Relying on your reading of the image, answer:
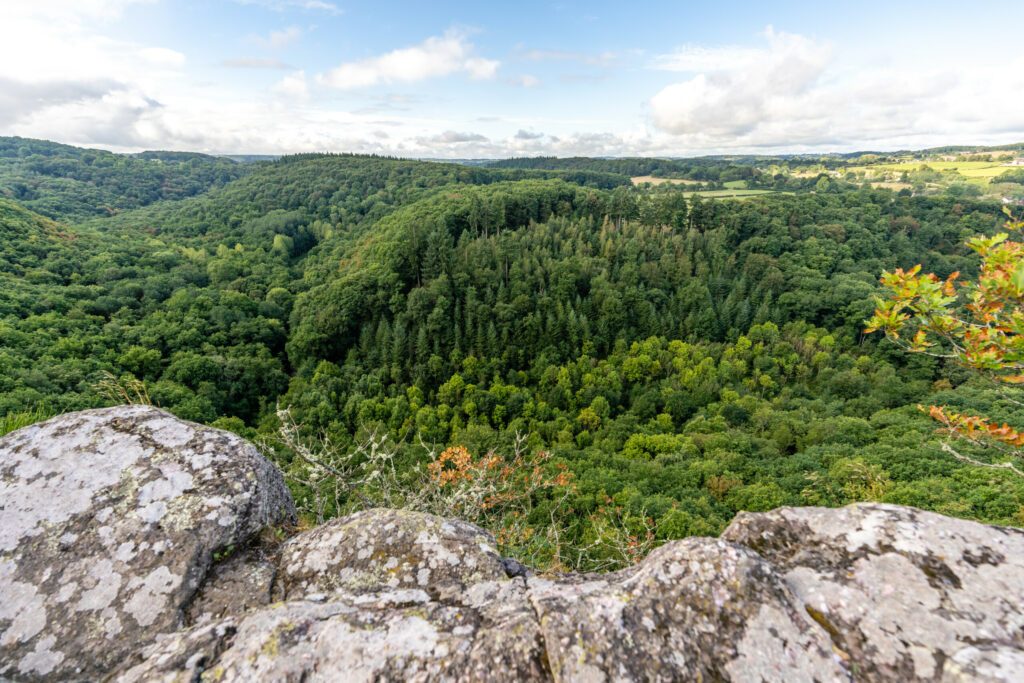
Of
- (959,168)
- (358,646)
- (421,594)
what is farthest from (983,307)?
(959,168)

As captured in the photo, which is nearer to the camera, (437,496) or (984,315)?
(984,315)

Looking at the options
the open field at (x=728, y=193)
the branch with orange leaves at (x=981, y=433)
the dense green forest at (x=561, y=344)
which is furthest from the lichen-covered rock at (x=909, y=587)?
the open field at (x=728, y=193)

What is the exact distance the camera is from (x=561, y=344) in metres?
64.0

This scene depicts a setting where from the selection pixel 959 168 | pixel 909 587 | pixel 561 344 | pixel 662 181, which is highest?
pixel 959 168

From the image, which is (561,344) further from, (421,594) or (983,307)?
(421,594)

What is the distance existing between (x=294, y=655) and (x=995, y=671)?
501 cm

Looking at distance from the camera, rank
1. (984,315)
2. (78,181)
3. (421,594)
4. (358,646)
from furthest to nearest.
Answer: (78,181)
(984,315)
(421,594)
(358,646)

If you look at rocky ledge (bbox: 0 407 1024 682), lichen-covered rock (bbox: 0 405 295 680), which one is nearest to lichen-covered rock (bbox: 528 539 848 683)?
rocky ledge (bbox: 0 407 1024 682)

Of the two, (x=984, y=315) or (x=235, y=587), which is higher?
(x=984, y=315)

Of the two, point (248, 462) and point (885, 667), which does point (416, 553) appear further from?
point (885, 667)

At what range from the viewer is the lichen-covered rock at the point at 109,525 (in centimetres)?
409

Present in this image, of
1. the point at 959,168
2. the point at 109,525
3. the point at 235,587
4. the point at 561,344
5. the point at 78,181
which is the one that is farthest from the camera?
the point at 959,168

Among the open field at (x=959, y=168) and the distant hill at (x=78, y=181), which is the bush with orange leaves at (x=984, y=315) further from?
the open field at (x=959, y=168)

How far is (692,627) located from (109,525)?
617 cm
